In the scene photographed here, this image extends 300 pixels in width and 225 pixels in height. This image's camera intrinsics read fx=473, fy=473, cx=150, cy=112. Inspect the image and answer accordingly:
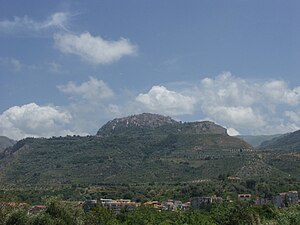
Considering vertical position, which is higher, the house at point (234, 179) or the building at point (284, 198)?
the house at point (234, 179)

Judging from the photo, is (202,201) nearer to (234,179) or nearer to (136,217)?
(234,179)

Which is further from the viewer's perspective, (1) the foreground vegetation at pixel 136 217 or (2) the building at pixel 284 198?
(2) the building at pixel 284 198

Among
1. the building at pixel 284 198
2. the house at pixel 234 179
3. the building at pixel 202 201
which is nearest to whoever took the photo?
the building at pixel 284 198

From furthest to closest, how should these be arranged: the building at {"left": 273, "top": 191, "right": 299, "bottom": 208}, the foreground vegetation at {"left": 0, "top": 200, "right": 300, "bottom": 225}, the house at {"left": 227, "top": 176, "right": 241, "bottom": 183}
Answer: the house at {"left": 227, "top": 176, "right": 241, "bottom": 183}
the building at {"left": 273, "top": 191, "right": 299, "bottom": 208}
the foreground vegetation at {"left": 0, "top": 200, "right": 300, "bottom": 225}

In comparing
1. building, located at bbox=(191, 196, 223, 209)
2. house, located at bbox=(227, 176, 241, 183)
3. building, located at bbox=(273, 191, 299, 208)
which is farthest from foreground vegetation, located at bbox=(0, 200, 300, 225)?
house, located at bbox=(227, 176, 241, 183)

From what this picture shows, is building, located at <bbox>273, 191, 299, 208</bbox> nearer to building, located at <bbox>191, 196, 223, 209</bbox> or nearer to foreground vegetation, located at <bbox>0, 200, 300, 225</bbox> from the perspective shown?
building, located at <bbox>191, 196, 223, 209</bbox>

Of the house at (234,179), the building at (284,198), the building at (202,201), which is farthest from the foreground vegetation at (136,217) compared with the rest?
the house at (234,179)

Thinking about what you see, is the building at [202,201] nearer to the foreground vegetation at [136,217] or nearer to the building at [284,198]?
the building at [284,198]

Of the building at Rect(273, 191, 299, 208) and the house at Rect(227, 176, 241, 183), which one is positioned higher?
the house at Rect(227, 176, 241, 183)

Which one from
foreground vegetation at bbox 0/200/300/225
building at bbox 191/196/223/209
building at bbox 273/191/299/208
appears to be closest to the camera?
foreground vegetation at bbox 0/200/300/225

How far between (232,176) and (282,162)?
24.3 meters

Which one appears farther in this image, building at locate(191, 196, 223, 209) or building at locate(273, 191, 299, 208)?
building at locate(191, 196, 223, 209)

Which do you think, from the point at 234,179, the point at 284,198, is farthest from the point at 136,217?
the point at 234,179

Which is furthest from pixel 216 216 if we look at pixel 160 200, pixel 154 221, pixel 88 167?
pixel 88 167
